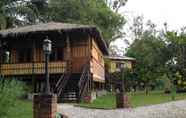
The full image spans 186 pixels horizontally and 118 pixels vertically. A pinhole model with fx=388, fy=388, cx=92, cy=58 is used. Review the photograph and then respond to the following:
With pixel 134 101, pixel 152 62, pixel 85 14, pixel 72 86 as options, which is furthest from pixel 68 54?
pixel 85 14

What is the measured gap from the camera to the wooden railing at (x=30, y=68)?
26.2 m

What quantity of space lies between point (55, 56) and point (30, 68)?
203 cm

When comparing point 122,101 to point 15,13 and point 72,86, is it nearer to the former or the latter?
point 72,86

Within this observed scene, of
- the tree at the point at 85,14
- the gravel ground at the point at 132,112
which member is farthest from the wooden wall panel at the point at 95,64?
the tree at the point at 85,14

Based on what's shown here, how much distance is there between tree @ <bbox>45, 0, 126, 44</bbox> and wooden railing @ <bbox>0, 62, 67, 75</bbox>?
18.0m

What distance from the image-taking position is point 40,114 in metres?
10.3

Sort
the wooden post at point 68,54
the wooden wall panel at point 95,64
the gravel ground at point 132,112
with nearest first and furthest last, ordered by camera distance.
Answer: the gravel ground at point 132,112 → the wooden post at point 68,54 → the wooden wall panel at point 95,64

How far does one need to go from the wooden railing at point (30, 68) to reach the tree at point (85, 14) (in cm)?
1805

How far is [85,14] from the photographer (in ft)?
146

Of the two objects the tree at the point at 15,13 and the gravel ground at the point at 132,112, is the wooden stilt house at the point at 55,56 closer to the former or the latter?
the gravel ground at the point at 132,112

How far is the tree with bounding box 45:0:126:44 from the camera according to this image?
44.9 m

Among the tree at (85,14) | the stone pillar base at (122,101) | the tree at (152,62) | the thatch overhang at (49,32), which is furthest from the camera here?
the tree at (85,14)

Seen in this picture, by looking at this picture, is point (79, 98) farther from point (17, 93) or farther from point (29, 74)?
point (17, 93)

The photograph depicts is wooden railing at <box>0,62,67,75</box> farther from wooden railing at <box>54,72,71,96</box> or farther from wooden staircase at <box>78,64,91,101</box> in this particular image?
wooden staircase at <box>78,64,91,101</box>
